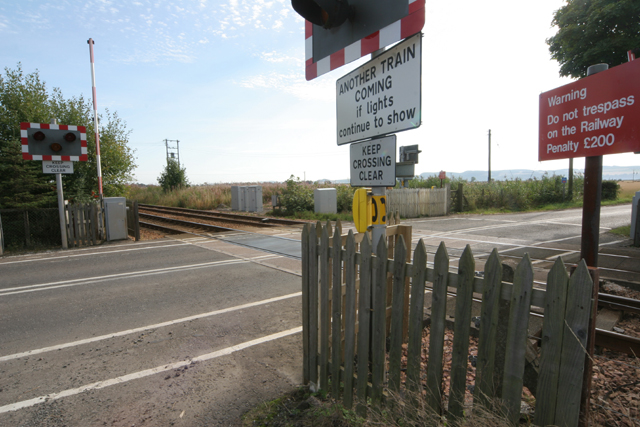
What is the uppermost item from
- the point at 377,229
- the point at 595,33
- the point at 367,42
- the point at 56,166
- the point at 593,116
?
the point at 595,33

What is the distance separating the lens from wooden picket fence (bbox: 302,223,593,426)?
5.61 ft

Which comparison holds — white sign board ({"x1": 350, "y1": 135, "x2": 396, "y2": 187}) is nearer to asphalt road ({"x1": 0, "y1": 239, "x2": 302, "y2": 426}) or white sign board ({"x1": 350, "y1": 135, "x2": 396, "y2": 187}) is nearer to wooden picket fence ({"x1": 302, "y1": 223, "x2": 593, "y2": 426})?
wooden picket fence ({"x1": 302, "y1": 223, "x2": 593, "y2": 426})

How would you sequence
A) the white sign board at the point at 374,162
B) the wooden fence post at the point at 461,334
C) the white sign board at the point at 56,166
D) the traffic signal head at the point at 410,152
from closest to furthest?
the wooden fence post at the point at 461,334
the white sign board at the point at 374,162
the traffic signal head at the point at 410,152
the white sign board at the point at 56,166

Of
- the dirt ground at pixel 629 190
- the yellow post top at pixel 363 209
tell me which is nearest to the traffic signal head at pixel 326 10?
the yellow post top at pixel 363 209

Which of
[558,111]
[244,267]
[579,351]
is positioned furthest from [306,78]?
[244,267]

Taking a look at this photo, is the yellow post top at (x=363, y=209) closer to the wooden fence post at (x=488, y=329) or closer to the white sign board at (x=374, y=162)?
the white sign board at (x=374, y=162)

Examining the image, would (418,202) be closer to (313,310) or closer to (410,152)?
(410,152)

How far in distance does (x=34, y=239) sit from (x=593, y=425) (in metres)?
12.6

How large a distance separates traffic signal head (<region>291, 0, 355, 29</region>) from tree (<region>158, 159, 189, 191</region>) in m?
36.3

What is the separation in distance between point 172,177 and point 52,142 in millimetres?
28180

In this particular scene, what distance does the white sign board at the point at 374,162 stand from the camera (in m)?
2.50

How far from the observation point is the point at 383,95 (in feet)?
8.16

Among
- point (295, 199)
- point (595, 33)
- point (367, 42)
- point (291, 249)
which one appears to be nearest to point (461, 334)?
point (367, 42)

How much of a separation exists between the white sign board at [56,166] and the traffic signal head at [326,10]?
9889 mm
